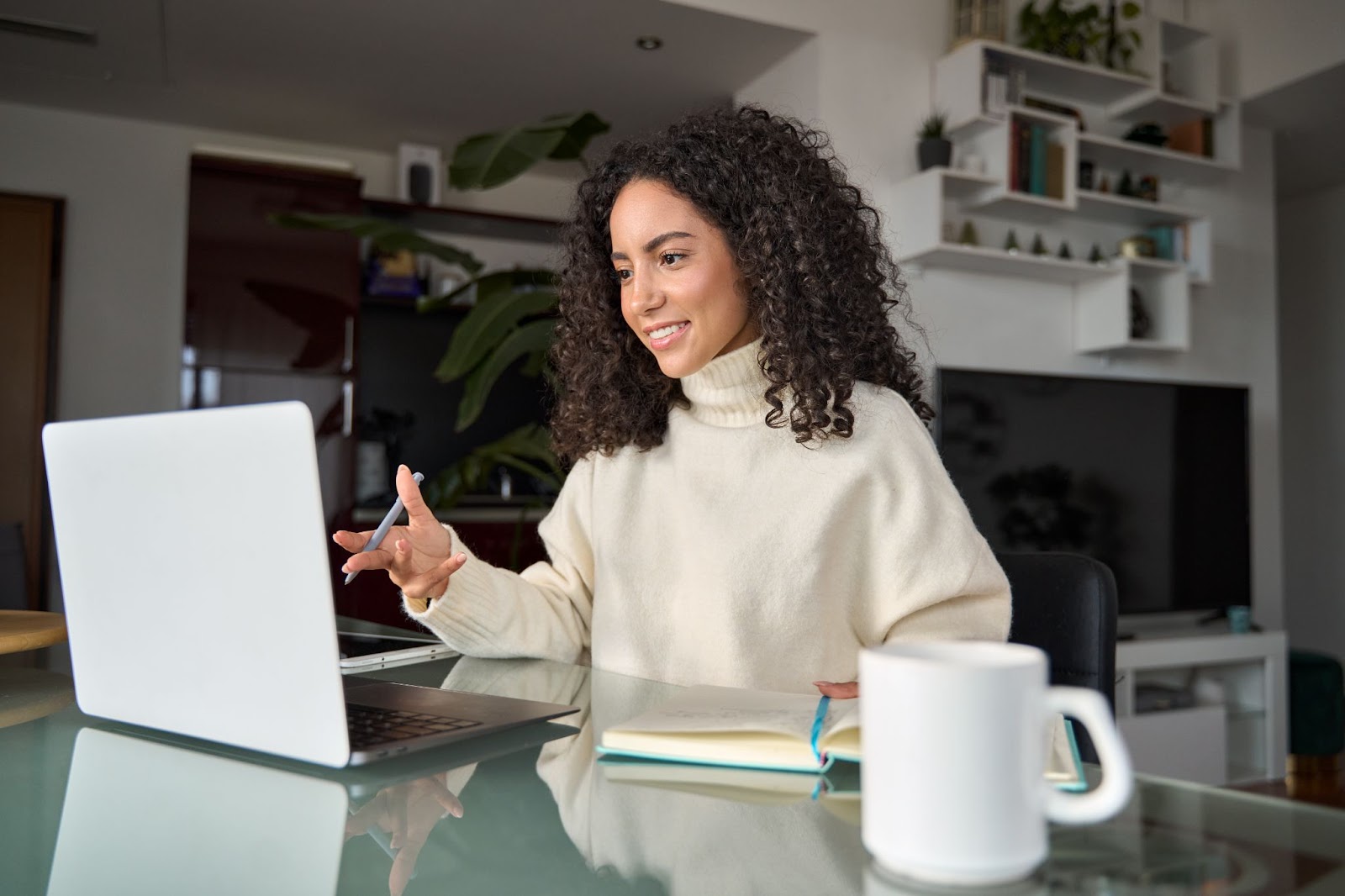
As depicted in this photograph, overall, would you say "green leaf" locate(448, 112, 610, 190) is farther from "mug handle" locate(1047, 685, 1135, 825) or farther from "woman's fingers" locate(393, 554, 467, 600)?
"mug handle" locate(1047, 685, 1135, 825)

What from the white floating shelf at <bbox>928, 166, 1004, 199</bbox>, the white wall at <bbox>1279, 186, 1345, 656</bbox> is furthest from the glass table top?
the white wall at <bbox>1279, 186, 1345, 656</bbox>

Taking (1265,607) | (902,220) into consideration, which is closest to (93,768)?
(902,220)

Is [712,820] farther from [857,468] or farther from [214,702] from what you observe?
[857,468]

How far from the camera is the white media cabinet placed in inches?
138

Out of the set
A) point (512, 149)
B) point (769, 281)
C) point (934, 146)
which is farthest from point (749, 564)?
point (934, 146)

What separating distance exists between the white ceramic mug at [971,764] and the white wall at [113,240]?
433cm

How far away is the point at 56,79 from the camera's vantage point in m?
3.98

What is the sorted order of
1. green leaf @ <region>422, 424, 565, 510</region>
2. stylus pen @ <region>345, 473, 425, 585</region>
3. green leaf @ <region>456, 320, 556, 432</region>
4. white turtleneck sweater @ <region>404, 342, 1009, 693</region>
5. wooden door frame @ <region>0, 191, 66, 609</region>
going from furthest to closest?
wooden door frame @ <region>0, 191, 66, 609</region> → green leaf @ <region>422, 424, 565, 510</region> → green leaf @ <region>456, 320, 556, 432</region> → white turtleneck sweater @ <region>404, 342, 1009, 693</region> → stylus pen @ <region>345, 473, 425, 585</region>

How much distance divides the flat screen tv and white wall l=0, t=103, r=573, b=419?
2.07 metres

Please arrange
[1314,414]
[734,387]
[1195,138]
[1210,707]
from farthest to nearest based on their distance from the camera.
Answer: [1314,414], [1195,138], [1210,707], [734,387]

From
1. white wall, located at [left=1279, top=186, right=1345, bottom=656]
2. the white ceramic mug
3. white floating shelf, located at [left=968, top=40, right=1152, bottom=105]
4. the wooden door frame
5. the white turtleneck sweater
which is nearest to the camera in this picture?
the white ceramic mug

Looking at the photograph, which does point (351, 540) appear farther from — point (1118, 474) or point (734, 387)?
point (1118, 474)

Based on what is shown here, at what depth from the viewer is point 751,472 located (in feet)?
4.41

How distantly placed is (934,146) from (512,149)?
1.42m
